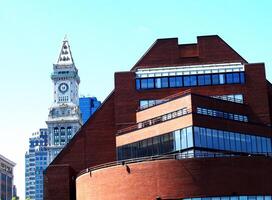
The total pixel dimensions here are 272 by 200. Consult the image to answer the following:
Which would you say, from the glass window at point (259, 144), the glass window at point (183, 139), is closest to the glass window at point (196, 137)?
the glass window at point (183, 139)

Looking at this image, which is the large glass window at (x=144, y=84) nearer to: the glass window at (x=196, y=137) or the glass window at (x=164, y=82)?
the glass window at (x=164, y=82)

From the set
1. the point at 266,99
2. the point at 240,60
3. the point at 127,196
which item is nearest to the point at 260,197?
the point at 127,196

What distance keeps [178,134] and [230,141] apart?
652 centimetres

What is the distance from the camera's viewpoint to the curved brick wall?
6216 centimetres

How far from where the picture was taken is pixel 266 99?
78.6 meters

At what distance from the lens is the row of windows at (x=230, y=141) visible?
222ft

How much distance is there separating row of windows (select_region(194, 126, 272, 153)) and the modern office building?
11 cm

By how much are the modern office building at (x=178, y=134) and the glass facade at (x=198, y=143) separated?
111 millimetres

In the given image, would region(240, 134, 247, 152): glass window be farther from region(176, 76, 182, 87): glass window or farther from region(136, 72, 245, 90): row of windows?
region(176, 76, 182, 87): glass window

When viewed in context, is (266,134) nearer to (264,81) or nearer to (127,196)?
(264,81)

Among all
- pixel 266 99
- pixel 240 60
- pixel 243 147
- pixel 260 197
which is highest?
pixel 240 60

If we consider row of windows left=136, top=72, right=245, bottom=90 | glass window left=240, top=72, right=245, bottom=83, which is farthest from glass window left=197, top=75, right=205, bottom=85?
glass window left=240, top=72, right=245, bottom=83

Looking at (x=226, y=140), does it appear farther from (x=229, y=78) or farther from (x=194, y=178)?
(x=229, y=78)

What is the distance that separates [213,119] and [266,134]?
9.49m
